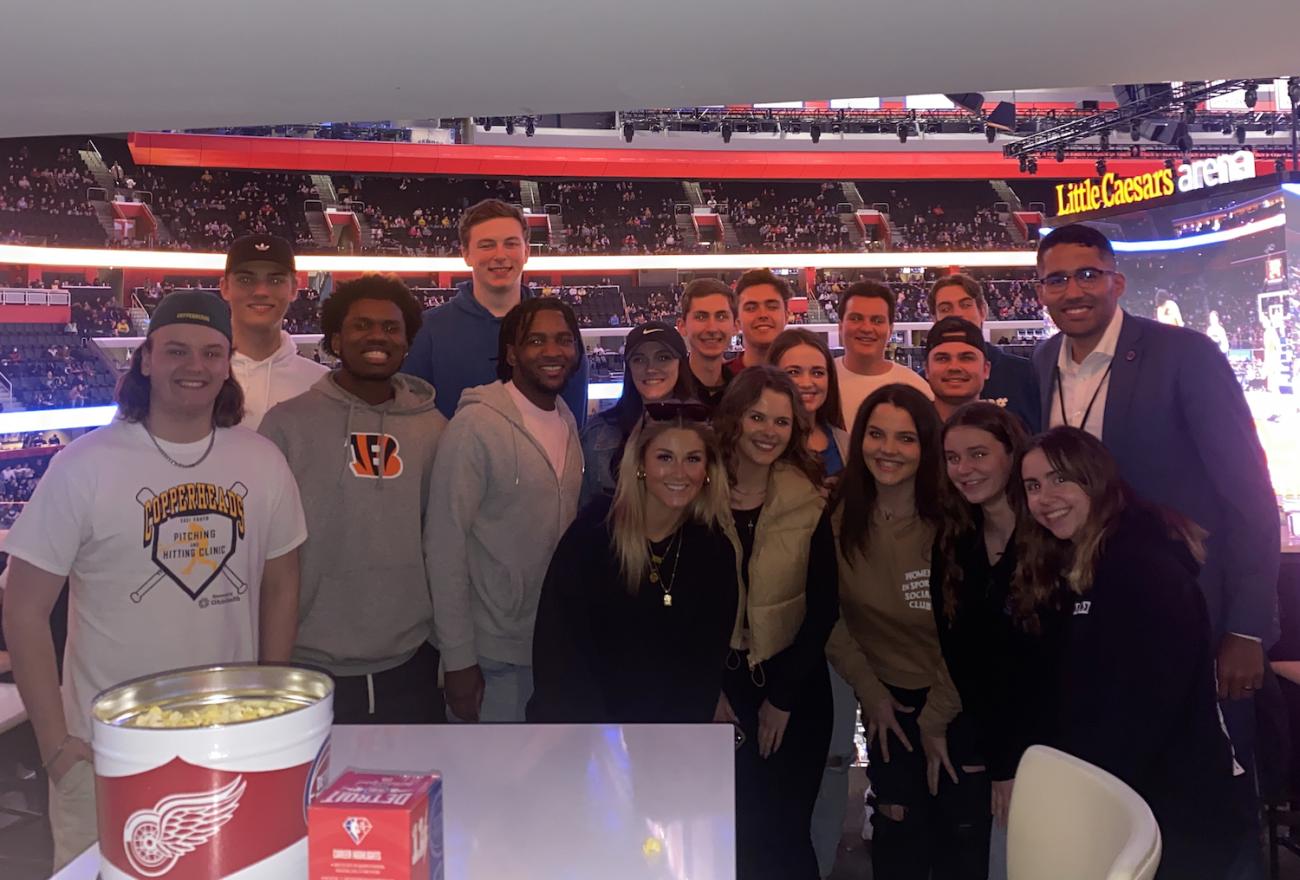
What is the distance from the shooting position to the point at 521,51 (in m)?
1.29

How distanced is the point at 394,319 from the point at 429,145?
1918 centimetres

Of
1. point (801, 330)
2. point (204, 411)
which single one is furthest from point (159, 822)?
point (801, 330)

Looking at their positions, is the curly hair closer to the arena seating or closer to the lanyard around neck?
the lanyard around neck

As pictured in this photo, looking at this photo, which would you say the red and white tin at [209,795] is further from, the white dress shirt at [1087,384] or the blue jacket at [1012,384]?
the blue jacket at [1012,384]

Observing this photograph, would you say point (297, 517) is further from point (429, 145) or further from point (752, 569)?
point (429, 145)

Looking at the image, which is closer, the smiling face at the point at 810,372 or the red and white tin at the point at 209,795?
the red and white tin at the point at 209,795

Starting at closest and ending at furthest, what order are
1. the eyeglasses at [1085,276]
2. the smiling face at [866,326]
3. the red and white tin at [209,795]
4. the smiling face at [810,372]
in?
the red and white tin at [209,795], the eyeglasses at [1085,276], the smiling face at [810,372], the smiling face at [866,326]

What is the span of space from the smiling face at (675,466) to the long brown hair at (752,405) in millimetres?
198

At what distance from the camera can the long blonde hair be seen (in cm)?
217

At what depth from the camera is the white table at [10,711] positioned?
258 cm

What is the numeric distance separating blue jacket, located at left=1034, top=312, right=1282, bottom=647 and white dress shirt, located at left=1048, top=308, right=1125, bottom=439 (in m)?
0.03

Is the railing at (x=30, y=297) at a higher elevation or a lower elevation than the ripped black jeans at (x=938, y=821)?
higher

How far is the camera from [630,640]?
219 centimetres

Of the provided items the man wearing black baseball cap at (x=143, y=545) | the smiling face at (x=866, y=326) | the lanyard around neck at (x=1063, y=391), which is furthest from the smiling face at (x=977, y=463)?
the man wearing black baseball cap at (x=143, y=545)
